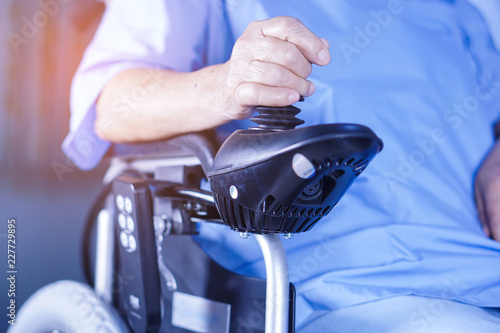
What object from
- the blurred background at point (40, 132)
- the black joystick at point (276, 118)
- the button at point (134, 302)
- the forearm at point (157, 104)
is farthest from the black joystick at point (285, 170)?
the blurred background at point (40, 132)

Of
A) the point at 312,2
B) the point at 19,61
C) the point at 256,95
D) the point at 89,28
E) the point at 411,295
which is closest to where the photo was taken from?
the point at 256,95

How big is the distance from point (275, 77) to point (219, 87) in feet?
0.36

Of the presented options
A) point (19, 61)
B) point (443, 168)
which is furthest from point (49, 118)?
point (443, 168)

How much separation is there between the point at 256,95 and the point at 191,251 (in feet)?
0.87

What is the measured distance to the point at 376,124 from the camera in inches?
25.5

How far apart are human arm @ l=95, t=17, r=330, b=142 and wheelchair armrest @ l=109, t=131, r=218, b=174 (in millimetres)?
12

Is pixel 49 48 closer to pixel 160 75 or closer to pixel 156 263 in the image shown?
pixel 160 75

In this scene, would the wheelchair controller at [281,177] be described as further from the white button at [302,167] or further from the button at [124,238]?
the button at [124,238]

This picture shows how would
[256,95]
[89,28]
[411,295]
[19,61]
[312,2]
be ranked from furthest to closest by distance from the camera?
1. [89,28]
2. [19,61]
3. [312,2]
4. [411,295]
5. [256,95]

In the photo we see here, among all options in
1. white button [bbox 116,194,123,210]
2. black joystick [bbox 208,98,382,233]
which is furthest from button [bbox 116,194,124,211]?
black joystick [bbox 208,98,382,233]

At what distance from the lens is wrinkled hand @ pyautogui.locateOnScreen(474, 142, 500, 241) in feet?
2.18

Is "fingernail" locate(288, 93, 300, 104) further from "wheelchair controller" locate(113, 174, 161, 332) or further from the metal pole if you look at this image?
"wheelchair controller" locate(113, 174, 161, 332)

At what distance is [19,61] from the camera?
1.27 meters

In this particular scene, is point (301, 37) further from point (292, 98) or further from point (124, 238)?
point (124, 238)
